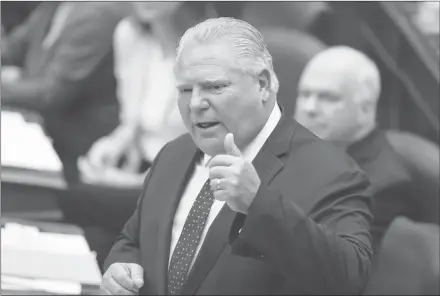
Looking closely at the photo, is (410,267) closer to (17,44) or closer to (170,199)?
(170,199)

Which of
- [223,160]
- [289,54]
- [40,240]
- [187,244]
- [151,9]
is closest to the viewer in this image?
[223,160]

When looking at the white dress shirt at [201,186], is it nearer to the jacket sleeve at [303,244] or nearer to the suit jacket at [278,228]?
the suit jacket at [278,228]

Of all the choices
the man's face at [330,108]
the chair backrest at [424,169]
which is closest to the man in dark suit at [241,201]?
the man's face at [330,108]

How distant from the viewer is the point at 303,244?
1146 millimetres

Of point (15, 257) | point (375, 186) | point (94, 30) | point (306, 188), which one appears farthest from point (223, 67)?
point (15, 257)

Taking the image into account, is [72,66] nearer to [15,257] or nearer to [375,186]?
[15,257]

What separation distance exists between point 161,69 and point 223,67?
5.17 feet

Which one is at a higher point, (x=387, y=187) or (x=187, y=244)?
(x=187, y=244)

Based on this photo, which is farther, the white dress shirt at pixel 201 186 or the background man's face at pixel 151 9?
the background man's face at pixel 151 9

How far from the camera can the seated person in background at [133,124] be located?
2.76 m

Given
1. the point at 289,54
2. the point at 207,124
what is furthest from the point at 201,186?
the point at 289,54

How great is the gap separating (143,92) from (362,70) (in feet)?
2.76

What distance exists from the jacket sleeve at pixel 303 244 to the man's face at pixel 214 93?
0.16 meters

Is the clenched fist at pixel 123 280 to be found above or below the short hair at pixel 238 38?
below
